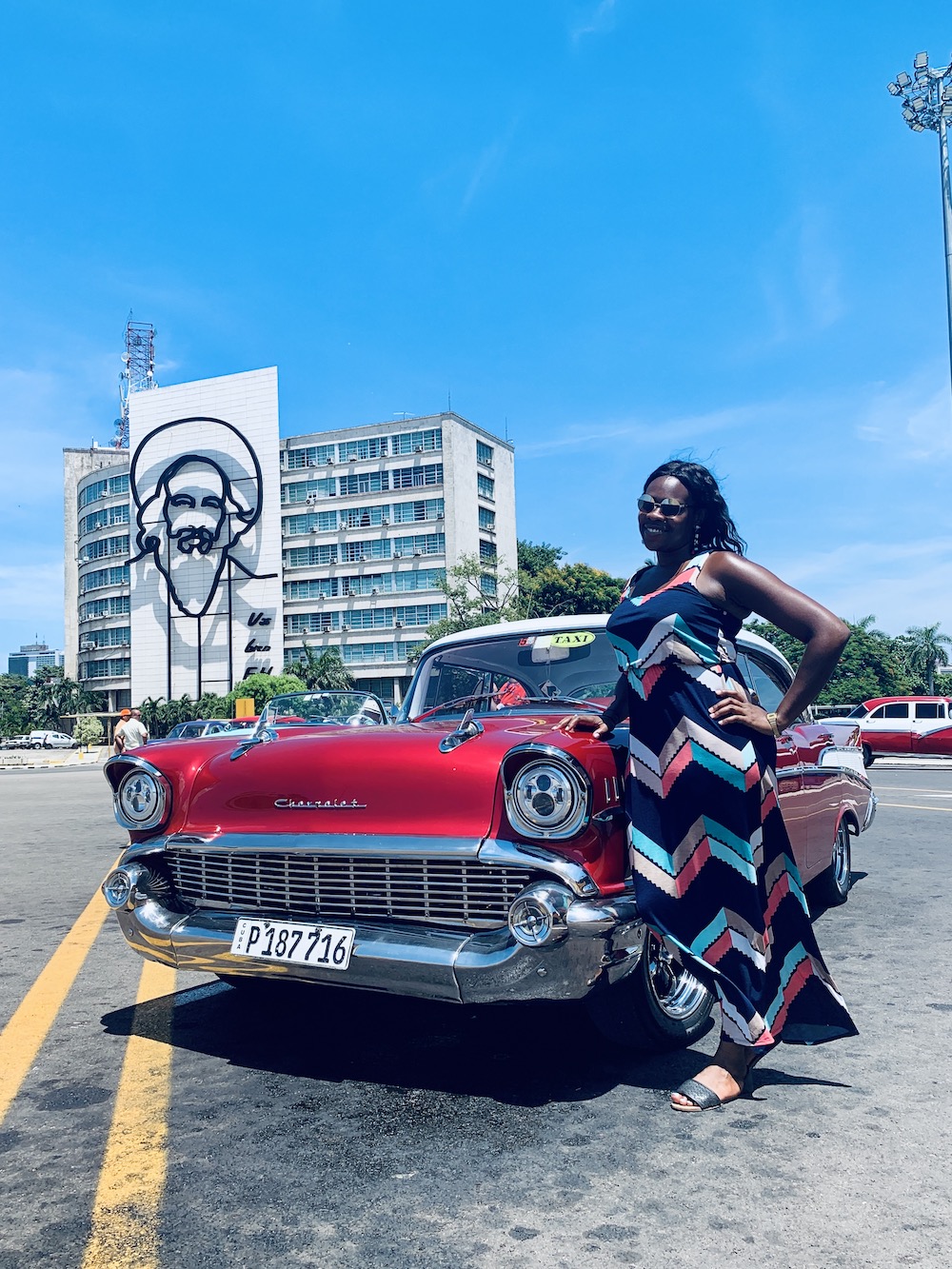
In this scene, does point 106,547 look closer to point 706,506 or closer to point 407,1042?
point 407,1042

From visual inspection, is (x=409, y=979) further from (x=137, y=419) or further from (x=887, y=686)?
(x=137, y=419)

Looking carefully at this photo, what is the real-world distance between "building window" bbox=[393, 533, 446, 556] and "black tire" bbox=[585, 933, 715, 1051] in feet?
231

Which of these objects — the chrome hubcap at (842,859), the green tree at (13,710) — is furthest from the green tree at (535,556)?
the chrome hubcap at (842,859)

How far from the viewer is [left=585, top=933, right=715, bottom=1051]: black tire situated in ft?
10.9

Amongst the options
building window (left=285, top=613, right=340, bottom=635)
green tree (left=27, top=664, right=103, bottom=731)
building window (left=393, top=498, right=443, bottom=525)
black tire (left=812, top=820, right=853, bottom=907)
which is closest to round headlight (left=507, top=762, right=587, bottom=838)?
black tire (left=812, top=820, right=853, bottom=907)

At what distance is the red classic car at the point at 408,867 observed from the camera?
3.02m

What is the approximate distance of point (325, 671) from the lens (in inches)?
2726

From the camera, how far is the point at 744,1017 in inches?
118

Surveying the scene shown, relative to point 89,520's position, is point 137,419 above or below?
Answer: above

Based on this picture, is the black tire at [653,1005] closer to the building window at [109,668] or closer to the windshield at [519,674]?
the windshield at [519,674]

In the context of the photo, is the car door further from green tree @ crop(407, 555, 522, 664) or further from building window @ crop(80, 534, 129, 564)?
building window @ crop(80, 534, 129, 564)

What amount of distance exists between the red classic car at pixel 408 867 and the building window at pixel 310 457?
248 ft

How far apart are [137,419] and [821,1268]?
268 feet

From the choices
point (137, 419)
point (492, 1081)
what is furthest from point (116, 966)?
point (137, 419)
